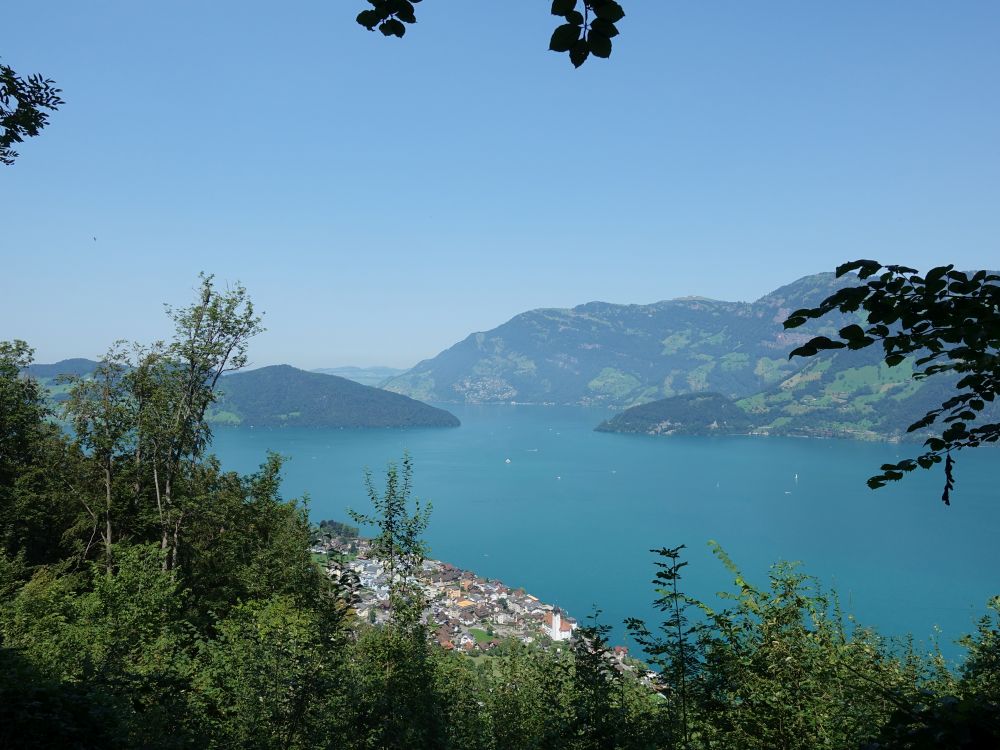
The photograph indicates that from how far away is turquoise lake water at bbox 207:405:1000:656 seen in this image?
161ft

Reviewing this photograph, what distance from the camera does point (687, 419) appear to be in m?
180

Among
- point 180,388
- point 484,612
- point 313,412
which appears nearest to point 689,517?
point 484,612

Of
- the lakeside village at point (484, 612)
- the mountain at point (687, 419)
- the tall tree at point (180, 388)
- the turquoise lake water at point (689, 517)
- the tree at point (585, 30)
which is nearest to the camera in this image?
the tree at point (585, 30)

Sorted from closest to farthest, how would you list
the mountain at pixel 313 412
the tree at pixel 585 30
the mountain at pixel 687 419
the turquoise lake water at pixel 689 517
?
the tree at pixel 585 30, the turquoise lake water at pixel 689 517, the mountain at pixel 687 419, the mountain at pixel 313 412

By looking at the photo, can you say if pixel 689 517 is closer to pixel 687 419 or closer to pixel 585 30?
pixel 585 30

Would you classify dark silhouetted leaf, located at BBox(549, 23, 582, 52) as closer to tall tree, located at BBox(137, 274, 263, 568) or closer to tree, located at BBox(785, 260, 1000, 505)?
tree, located at BBox(785, 260, 1000, 505)

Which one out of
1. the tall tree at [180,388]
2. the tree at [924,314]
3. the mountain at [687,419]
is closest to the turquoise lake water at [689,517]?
the tall tree at [180,388]

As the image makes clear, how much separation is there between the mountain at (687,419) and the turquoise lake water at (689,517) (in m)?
33.7

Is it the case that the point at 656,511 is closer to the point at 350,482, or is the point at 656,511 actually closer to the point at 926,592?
the point at 926,592

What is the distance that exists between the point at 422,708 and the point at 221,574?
33.9 feet

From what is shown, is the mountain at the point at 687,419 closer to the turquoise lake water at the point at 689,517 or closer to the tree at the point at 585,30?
the turquoise lake water at the point at 689,517

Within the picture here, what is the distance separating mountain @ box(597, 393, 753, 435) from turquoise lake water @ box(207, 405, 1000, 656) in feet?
111

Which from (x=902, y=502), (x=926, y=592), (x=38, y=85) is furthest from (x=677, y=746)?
(x=902, y=502)

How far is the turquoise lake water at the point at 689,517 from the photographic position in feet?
161
